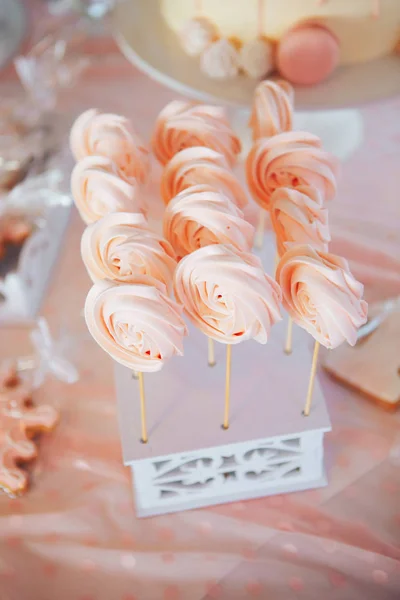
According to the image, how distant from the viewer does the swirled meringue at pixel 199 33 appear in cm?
118

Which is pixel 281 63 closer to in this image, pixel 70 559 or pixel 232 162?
pixel 232 162

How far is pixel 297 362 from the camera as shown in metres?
0.92

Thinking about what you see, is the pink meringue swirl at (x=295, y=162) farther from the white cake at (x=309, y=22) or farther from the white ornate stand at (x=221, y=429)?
the white cake at (x=309, y=22)

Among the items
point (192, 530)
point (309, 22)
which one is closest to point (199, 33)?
point (309, 22)

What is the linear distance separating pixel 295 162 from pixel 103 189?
0.70 ft

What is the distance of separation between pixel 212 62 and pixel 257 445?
2.09ft

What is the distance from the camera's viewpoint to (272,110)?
0.83 meters

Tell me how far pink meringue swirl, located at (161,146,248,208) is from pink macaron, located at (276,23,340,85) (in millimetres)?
413

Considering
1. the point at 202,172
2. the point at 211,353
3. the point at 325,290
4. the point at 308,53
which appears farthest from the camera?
the point at 308,53

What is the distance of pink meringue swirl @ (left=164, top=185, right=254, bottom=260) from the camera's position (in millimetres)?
698

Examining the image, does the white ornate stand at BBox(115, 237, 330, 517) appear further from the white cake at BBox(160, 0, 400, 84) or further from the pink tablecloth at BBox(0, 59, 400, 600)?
the white cake at BBox(160, 0, 400, 84)

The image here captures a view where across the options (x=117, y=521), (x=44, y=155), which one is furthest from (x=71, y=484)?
(x=44, y=155)

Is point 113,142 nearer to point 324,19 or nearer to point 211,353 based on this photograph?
point 211,353

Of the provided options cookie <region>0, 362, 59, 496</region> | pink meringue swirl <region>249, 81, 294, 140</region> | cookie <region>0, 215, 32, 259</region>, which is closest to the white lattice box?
cookie <region>0, 362, 59, 496</region>
